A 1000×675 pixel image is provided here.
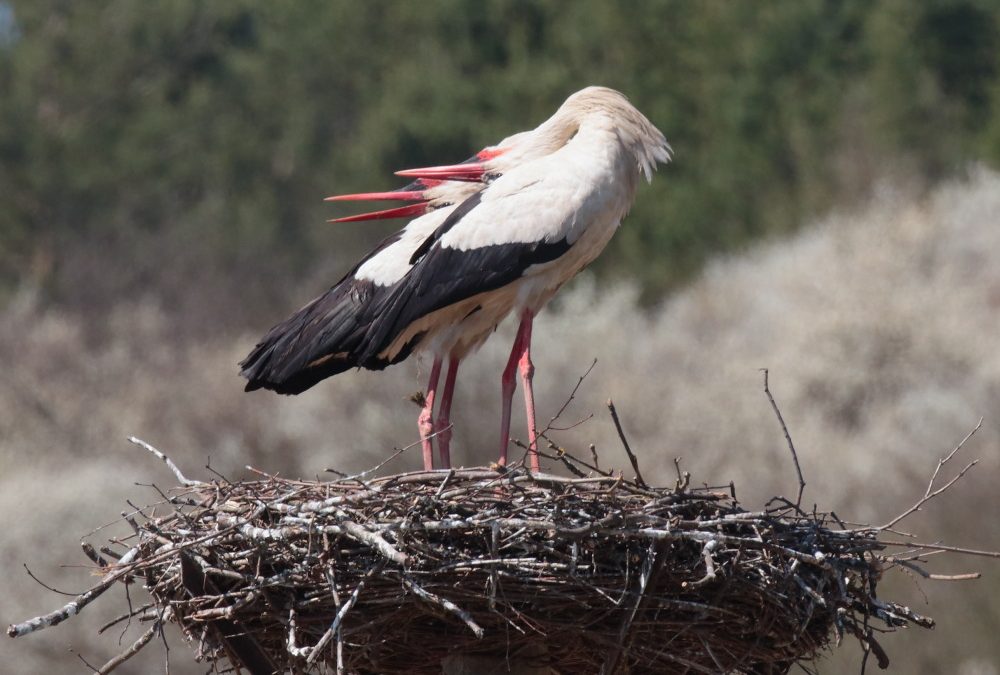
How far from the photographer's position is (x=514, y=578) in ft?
19.4

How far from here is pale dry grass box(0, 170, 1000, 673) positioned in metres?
20.1

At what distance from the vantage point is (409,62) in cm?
3250

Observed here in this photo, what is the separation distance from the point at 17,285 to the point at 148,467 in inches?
415

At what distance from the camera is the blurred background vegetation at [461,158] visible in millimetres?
23562

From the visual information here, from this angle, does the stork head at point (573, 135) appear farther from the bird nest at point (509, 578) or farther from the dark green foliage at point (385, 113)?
the dark green foliage at point (385, 113)

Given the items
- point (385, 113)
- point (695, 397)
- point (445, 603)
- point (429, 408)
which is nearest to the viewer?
point (445, 603)

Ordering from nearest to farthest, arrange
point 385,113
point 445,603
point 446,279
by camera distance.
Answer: point 445,603 → point 446,279 → point 385,113

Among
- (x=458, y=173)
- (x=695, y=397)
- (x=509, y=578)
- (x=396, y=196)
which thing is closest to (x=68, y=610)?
(x=509, y=578)

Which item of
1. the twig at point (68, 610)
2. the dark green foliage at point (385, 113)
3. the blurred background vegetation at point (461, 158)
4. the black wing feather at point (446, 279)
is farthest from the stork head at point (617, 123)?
the dark green foliage at point (385, 113)

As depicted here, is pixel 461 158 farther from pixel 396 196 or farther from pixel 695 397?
pixel 396 196

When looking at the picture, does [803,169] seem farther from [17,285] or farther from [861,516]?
[17,285]

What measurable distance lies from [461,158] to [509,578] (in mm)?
23309

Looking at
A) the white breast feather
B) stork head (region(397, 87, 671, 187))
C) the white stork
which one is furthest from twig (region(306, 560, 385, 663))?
stork head (region(397, 87, 671, 187))

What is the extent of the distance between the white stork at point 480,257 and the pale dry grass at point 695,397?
34.2 ft
